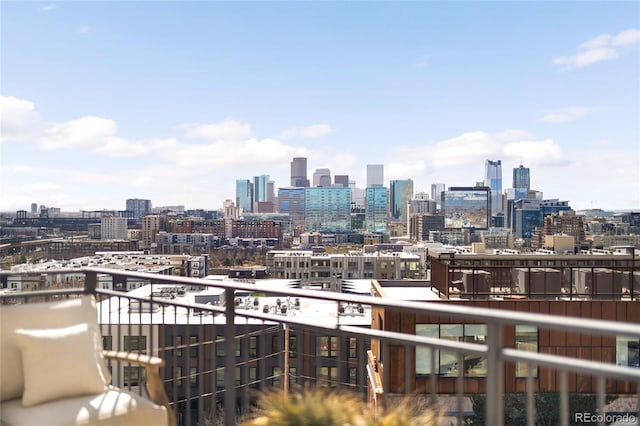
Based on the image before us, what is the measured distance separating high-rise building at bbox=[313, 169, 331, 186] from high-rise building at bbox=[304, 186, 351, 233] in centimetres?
176

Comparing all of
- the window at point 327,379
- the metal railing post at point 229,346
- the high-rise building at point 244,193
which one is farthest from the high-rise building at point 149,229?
the metal railing post at point 229,346

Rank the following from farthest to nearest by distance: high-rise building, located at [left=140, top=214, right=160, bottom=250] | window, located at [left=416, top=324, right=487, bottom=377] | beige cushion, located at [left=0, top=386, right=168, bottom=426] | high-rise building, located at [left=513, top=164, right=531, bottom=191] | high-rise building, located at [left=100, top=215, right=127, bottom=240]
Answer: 1. high-rise building, located at [left=513, top=164, right=531, bottom=191]
2. high-rise building, located at [left=140, top=214, right=160, bottom=250]
3. high-rise building, located at [left=100, top=215, right=127, bottom=240]
4. window, located at [left=416, top=324, right=487, bottom=377]
5. beige cushion, located at [left=0, top=386, right=168, bottom=426]

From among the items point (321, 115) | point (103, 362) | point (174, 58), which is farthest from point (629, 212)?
point (103, 362)

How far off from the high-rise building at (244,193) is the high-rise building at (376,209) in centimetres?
2350

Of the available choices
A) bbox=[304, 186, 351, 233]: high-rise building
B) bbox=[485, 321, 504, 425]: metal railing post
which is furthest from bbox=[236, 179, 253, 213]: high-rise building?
bbox=[485, 321, 504, 425]: metal railing post

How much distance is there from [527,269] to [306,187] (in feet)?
350

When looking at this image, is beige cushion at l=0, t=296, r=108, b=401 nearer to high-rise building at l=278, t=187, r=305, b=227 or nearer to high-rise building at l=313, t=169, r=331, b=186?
high-rise building at l=278, t=187, r=305, b=227

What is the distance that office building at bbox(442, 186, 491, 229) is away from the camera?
10869 centimetres

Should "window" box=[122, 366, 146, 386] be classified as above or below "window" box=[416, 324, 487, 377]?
above

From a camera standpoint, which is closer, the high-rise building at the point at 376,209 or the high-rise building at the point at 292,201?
the high-rise building at the point at 376,209

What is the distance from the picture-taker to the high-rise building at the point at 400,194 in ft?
389

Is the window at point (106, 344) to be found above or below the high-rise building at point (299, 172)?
below

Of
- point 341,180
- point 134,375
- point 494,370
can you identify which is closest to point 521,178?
point 341,180

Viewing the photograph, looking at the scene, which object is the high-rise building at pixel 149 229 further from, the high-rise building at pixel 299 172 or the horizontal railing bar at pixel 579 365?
the horizontal railing bar at pixel 579 365
